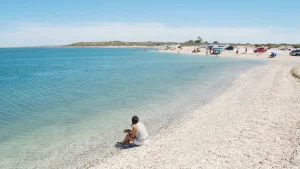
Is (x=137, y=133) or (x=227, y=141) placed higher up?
(x=137, y=133)

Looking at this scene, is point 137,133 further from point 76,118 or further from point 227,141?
point 76,118

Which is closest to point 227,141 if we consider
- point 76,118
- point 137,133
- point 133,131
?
point 137,133

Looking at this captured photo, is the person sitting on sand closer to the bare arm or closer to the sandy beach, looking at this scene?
the bare arm

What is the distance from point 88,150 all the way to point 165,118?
633cm

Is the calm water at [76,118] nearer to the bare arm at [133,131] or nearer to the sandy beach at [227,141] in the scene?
the bare arm at [133,131]

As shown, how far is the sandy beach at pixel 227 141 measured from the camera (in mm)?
9633

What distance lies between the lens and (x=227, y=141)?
11.6m

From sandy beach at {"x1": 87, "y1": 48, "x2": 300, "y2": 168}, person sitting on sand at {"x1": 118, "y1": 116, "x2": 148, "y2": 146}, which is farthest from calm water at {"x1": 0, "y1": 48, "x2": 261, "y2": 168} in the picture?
sandy beach at {"x1": 87, "y1": 48, "x2": 300, "y2": 168}

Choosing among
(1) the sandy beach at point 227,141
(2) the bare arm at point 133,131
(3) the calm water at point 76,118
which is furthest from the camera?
(3) the calm water at point 76,118

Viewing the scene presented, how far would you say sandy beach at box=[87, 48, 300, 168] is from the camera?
963cm

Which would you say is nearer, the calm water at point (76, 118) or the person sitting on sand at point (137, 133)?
the person sitting on sand at point (137, 133)

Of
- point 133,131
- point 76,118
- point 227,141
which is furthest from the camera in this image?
point 76,118

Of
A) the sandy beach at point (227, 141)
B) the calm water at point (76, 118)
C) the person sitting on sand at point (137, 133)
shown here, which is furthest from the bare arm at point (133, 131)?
the calm water at point (76, 118)

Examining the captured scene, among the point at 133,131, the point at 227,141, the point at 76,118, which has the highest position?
the point at 133,131
